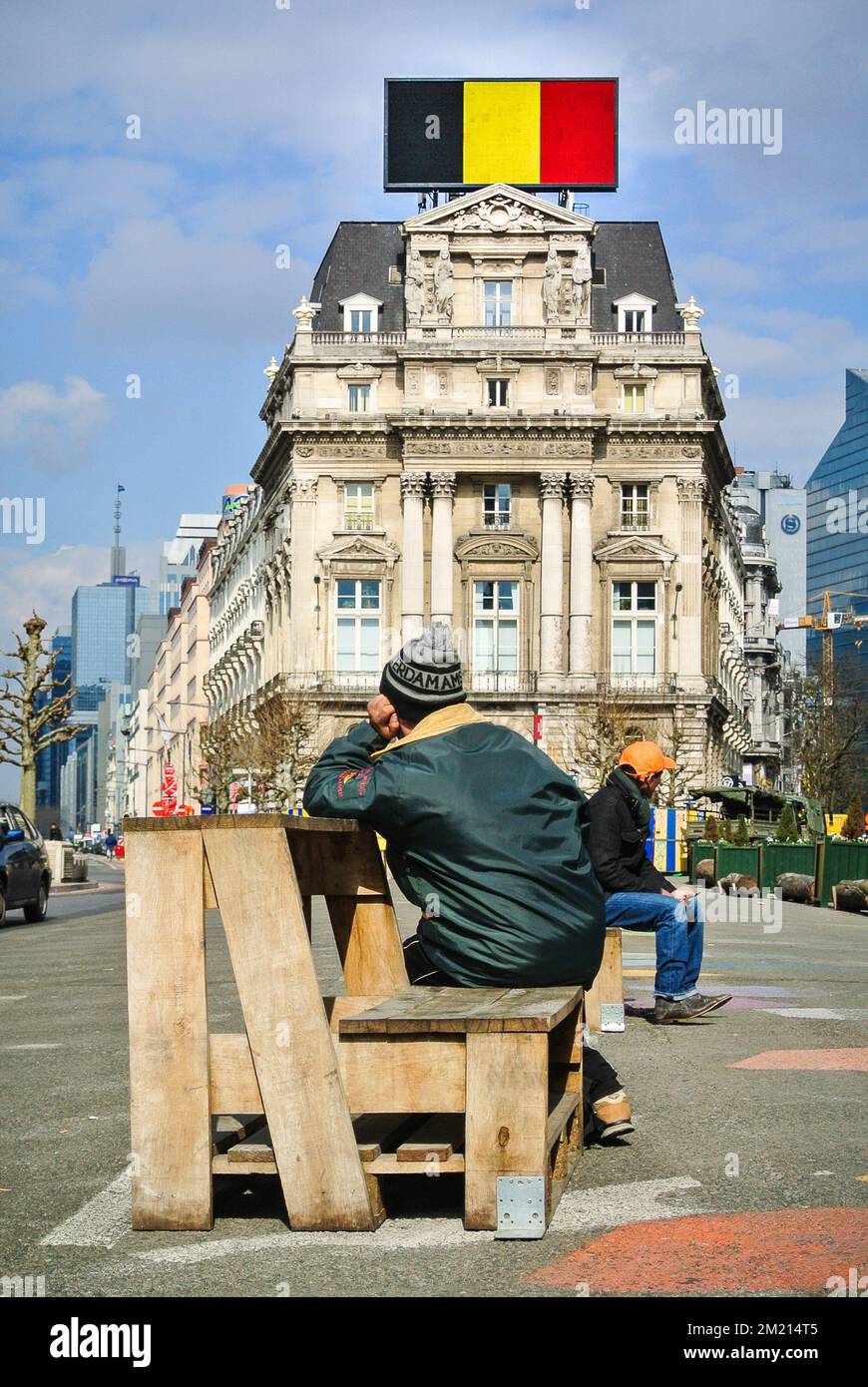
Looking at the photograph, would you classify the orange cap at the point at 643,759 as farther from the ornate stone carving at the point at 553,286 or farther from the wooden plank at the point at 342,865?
the ornate stone carving at the point at 553,286

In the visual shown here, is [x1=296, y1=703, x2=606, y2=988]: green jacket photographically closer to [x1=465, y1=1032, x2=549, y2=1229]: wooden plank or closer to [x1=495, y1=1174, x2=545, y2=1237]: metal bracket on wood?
[x1=465, y1=1032, x2=549, y2=1229]: wooden plank

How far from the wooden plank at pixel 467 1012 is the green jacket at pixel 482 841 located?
0.45ft

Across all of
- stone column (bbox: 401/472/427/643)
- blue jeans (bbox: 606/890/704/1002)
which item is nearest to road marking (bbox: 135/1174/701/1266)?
blue jeans (bbox: 606/890/704/1002)

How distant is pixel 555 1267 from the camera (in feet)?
16.0

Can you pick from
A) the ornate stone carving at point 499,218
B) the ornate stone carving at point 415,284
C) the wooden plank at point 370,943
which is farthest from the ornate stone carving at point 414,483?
the wooden plank at point 370,943

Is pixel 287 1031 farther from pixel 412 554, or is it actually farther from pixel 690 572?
pixel 690 572

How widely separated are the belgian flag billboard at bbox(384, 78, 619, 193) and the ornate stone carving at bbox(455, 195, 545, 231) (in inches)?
53.6

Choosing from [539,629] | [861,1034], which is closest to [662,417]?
[539,629]

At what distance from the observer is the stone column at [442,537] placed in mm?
72438

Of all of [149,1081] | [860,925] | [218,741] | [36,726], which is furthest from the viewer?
[218,741]

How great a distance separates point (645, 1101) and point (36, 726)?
4409 cm

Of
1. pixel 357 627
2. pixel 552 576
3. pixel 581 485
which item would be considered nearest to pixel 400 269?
pixel 581 485

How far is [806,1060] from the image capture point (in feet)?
30.2

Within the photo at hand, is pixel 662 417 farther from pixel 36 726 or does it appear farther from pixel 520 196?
pixel 36 726
